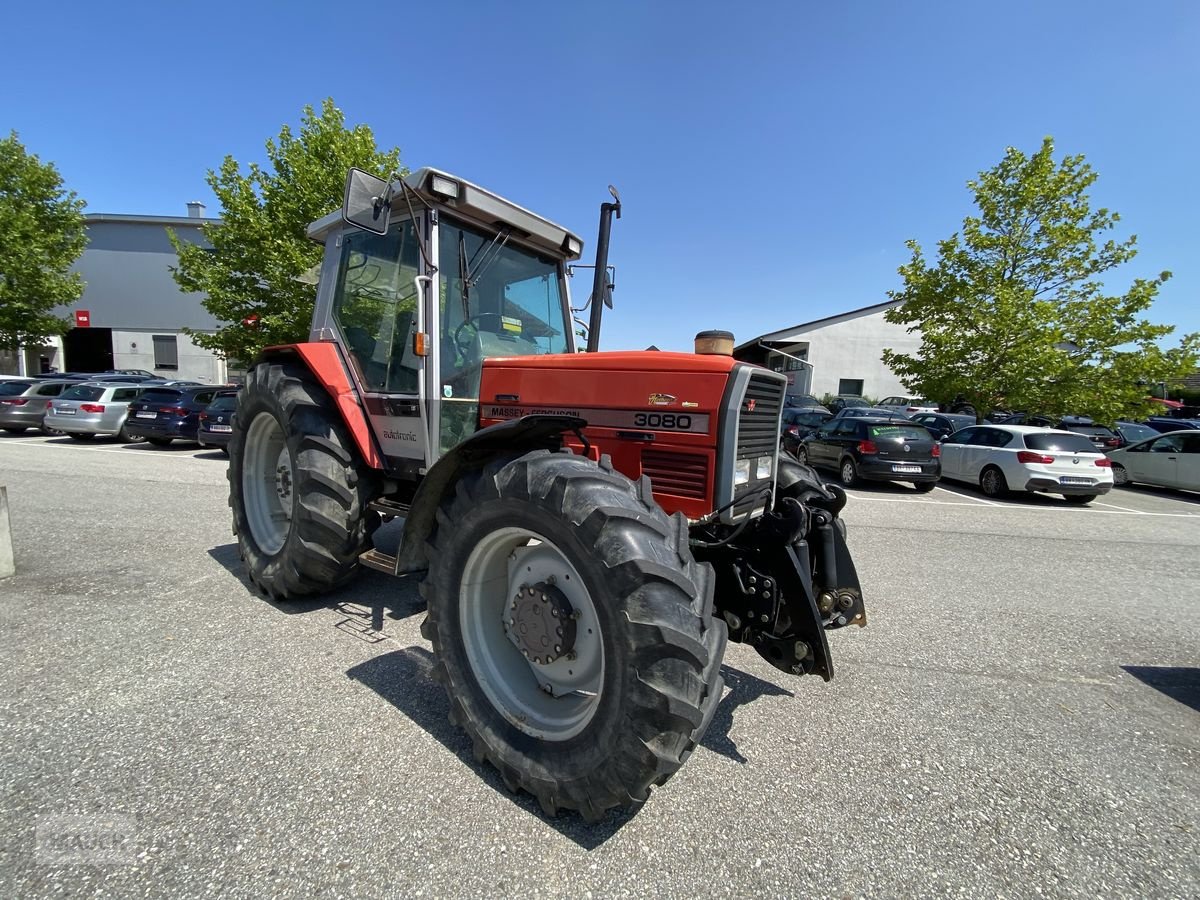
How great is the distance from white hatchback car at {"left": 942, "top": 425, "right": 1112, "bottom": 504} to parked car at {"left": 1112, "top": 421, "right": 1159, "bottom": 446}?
10.1 m

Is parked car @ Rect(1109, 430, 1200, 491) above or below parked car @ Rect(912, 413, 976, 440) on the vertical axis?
below

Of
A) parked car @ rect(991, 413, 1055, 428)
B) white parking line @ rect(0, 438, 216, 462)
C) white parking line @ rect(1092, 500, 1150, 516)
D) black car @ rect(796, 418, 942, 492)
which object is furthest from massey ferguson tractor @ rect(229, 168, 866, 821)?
parked car @ rect(991, 413, 1055, 428)

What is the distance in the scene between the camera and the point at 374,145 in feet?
50.6

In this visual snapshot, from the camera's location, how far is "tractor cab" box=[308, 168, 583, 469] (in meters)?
3.20

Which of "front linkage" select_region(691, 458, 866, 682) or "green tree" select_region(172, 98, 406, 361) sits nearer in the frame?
"front linkage" select_region(691, 458, 866, 682)

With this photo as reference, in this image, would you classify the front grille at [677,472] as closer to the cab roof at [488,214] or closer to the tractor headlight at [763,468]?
the tractor headlight at [763,468]

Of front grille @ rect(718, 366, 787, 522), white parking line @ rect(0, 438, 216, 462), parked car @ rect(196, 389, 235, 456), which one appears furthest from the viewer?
white parking line @ rect(0, 438, 216, 462)

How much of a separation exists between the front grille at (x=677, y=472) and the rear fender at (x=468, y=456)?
401mm

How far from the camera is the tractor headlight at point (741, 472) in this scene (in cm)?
269

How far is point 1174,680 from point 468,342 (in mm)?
4906

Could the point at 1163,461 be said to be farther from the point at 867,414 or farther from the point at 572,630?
the point at 572,630

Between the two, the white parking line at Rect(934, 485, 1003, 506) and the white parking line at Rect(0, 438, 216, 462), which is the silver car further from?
the white parking line at Rect(934, 485, 1003, 506)

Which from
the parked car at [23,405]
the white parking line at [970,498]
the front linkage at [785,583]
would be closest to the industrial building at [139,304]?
the parked car at [23,405]

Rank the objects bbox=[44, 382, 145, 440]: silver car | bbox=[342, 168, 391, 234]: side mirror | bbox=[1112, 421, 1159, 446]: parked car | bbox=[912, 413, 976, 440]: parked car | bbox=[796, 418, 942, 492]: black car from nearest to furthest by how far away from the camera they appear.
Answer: bbox=[342, 168, 391, 234]: side mirror
bbox=[796, 418, 942, 492]: black car
bbox=[44, 382, 145, 440]: silver car
bbox=[912, 413, 976, 440]: parked car
bbox=[1112, 421, 1159, 446]: parked car
